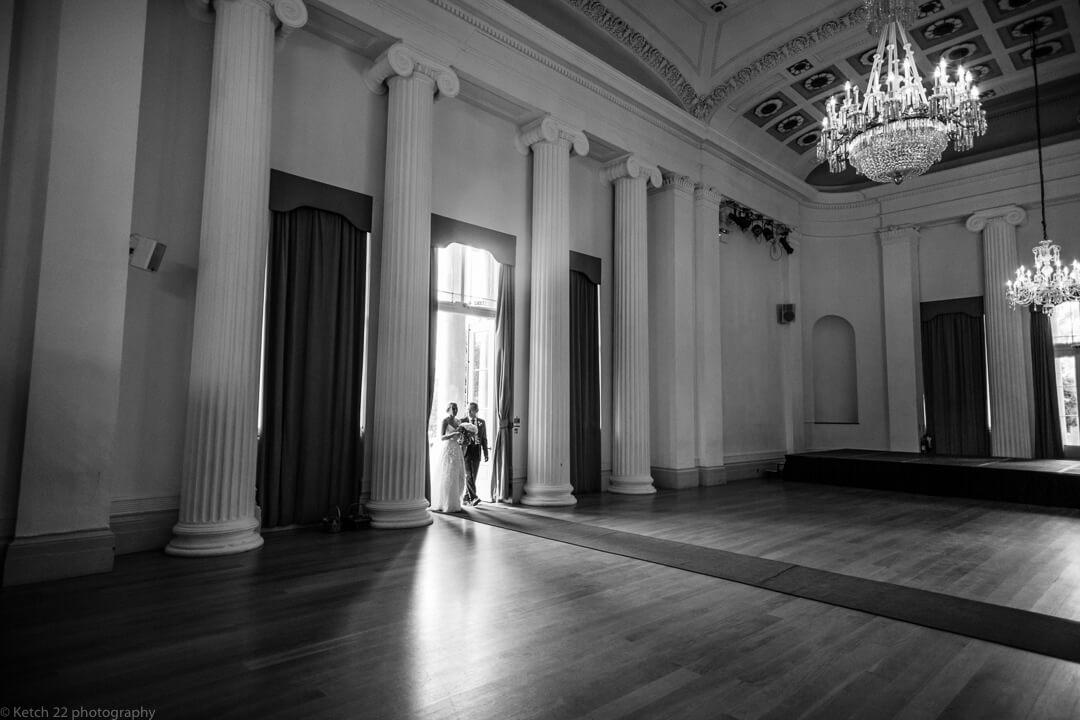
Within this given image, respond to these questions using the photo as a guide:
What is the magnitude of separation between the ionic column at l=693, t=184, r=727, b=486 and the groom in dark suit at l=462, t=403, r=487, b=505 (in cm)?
398

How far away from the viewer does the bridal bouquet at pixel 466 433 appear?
6930mm

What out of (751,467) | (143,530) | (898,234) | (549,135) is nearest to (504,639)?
(143,530)

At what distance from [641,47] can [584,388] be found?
4.99 m

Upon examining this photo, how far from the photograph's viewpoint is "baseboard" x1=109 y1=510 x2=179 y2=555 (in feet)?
15.2

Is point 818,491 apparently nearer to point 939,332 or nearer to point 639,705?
point 939,332

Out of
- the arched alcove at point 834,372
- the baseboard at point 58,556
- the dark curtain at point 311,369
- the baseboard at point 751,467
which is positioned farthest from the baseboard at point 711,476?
the baseboard at point 58,556

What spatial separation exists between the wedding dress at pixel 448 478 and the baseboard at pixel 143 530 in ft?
8.62

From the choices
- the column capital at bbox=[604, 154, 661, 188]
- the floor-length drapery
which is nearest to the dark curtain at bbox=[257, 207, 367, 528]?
the floor-length drapery

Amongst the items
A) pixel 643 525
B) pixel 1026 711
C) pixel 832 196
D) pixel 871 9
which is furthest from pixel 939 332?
pixel 1026 711

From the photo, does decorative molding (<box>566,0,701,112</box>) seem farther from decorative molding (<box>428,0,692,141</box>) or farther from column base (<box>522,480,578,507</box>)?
column base (<box>522,480,578,507</box>)

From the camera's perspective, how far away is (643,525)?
6129mm

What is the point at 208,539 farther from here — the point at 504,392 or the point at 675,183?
Result: the point at 675,183

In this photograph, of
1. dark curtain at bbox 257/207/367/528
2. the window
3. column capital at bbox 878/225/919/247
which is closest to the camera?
dark curtain at bbox 257/207/367/528

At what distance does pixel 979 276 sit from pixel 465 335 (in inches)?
382
